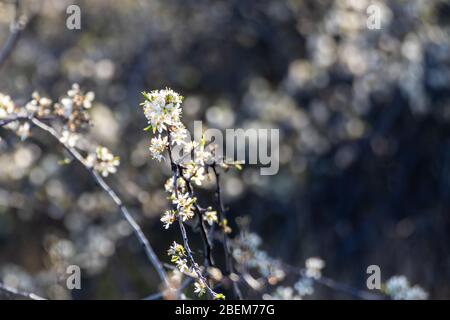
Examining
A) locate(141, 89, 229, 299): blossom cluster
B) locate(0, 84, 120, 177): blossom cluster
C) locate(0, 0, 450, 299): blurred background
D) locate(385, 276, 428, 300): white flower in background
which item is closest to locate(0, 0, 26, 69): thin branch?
locate(0, 84, 120, 177): blossom cluster

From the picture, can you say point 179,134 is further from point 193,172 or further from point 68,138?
point 68,138

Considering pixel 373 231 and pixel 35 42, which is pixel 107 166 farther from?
pixel 35 42

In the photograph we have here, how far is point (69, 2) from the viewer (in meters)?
7.17

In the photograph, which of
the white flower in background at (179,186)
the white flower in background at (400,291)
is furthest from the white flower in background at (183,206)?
the white flower in background at (400,291)

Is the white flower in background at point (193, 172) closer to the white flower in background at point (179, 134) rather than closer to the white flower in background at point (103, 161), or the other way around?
the white flower in background at point (179, 134)

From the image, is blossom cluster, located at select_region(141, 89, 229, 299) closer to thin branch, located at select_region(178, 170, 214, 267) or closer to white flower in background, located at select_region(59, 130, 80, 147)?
thin branch, located at select_region(178, 170, 214, 267)

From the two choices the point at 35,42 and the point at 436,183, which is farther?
the point at 35,42

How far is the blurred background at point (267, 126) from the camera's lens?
5605 mm

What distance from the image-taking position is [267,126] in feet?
19.3

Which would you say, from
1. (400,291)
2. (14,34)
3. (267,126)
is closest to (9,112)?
(14,34)

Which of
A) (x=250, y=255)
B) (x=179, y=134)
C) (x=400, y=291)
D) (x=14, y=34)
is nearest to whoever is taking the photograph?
(x=179, y=134)
